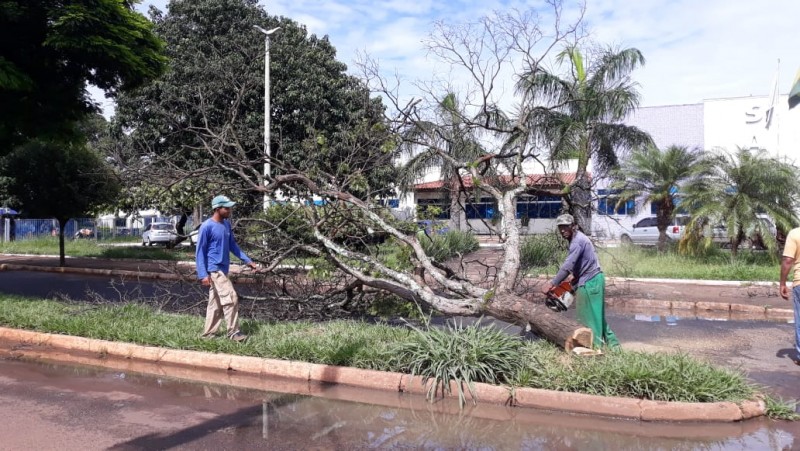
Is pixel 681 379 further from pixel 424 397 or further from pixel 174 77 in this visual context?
pixel 174 77

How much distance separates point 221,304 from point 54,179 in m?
12.9

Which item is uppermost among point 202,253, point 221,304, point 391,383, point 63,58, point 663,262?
point 63,58

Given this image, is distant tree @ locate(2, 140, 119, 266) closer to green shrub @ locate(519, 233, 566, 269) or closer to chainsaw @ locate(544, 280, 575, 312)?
green shrub @ locate(519, 233, 566, 269)

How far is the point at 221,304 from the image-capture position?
6918mm

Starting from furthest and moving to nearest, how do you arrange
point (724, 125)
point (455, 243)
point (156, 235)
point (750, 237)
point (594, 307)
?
point (156, 235) < point (724, 125) < point (455, 243) < point (750, 237) < point (594, 307)

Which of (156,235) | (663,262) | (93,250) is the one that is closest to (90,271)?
(93,250)

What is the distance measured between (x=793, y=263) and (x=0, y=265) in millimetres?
19608

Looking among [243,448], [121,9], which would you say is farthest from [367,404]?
[121,9]

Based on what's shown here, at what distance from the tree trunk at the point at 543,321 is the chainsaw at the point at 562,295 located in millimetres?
102

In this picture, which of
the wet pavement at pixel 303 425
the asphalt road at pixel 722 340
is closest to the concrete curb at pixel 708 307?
the asphalt road at pixel 722 340

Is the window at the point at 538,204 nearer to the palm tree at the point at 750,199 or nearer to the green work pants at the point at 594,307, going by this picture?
the green work pants at the point at 594,307

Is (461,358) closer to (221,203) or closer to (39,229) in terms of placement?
(221,203)

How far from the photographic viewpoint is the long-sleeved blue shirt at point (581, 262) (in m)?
6.36

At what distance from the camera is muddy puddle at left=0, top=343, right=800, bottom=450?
4633mm
